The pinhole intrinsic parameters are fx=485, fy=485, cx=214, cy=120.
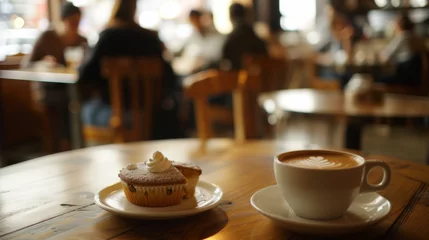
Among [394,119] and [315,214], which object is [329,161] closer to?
[315,214]

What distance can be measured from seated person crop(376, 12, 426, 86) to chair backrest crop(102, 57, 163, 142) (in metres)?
2.88

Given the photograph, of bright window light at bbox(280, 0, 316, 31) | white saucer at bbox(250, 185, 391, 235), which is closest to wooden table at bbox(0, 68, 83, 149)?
white saucer at bbox(250, 185, 391, 235)

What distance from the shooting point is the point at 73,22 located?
471 centimetres

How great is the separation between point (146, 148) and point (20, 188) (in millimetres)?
454

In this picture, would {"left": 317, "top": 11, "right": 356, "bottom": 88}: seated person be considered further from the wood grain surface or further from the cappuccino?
the cappuccino

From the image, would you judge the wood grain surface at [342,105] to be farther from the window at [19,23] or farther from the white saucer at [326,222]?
the window at [19,23]

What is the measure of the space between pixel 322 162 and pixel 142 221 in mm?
301

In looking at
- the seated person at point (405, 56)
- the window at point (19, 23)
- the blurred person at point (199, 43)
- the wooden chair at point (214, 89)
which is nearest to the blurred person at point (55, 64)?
the window at point (19, 23)

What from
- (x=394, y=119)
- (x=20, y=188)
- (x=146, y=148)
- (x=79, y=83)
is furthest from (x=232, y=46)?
(x=20, y=188)

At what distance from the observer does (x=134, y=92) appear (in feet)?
10.1

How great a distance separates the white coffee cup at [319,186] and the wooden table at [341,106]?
1449mm

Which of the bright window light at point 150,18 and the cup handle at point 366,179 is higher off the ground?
the bright window light at point 150,18

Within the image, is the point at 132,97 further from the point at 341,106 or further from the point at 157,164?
the point at 157,164

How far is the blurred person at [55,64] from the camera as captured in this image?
3.99 meters
